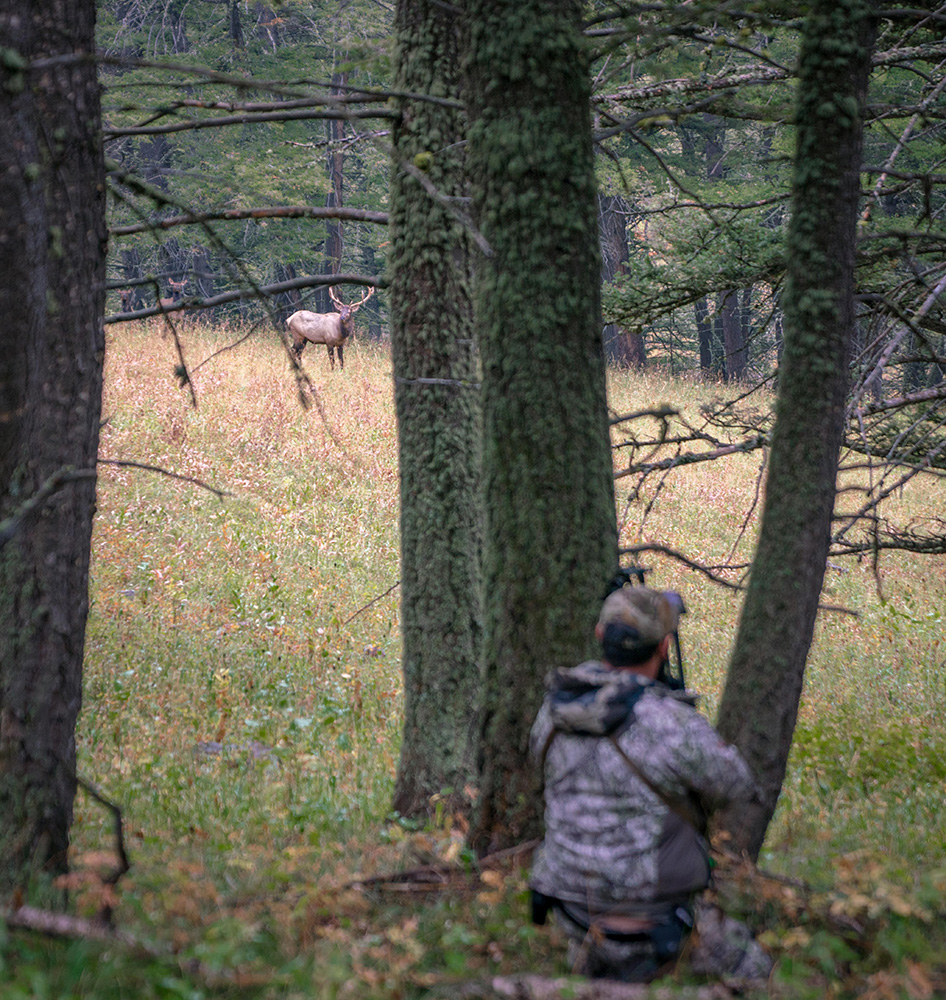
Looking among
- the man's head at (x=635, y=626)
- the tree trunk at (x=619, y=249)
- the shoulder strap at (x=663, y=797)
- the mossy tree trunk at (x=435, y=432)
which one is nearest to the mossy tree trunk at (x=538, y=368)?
the man's head at (x=635, y=626)

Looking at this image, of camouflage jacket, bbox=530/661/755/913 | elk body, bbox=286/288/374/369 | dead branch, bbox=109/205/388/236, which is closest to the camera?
camouflage jacket, bbox=530/661/755/913

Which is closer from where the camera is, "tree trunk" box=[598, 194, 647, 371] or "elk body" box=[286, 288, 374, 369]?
"elk body" box=[286, 288, 374, 369]

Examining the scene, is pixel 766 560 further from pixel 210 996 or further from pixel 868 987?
pixel 210 996

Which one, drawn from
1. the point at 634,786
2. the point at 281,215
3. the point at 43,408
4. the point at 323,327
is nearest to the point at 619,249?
the point at 323,327

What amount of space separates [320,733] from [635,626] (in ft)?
15.9

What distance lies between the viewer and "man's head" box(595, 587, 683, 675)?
313 centimetres

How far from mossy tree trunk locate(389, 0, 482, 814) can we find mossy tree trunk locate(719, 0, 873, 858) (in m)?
1.97

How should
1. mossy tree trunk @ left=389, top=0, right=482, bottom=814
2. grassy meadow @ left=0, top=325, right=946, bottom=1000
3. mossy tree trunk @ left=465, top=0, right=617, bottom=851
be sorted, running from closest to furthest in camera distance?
grassy meadow @ left=0, top=325, right=946, bottom=1000 → mossy tree trunk @ left=465, top=0, right=617, bottom=851 → mossy tree trunk @ left=389, top=0, right=482, bottom=814

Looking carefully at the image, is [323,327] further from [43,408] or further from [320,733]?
[43,408]

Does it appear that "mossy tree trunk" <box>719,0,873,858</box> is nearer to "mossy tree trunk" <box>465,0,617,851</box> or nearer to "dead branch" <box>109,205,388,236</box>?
"mossy tree trunk" <box>465,0,617,851</box>

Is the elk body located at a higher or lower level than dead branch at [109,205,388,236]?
lower

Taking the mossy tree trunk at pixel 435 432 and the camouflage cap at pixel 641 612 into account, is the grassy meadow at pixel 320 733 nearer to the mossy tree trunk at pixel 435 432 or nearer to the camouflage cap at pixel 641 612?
the mossy tree trunk at pixel 435 432

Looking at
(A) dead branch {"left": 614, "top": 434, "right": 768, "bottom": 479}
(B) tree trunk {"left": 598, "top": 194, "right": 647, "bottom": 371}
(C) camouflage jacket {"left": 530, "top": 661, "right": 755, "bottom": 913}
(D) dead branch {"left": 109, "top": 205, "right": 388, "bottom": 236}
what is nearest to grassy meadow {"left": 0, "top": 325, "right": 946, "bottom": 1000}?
(A) dead branch {"left": 614, "top": 434, "right": 768, "bottom": 479}

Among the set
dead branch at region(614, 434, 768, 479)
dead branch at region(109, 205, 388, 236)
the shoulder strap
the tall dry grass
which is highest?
dead branch at region(109, 205, 388, 236)
